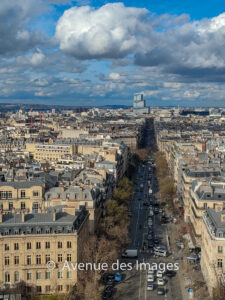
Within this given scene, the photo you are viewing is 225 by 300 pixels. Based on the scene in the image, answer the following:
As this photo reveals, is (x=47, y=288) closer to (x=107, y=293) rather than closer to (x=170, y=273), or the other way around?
(x=107, y=293)

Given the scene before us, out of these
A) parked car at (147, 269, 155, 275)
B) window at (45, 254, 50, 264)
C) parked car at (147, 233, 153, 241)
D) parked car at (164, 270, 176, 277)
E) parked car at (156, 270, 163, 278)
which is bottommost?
parked car at (164, 270, 176, 277)

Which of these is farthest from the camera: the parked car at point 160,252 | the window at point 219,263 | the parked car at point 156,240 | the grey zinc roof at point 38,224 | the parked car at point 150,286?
the parked car at point 156,240

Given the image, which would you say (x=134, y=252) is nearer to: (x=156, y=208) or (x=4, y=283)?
(x=4, y=283)

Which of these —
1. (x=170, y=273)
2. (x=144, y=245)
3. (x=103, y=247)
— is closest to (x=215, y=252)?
(x=170, y=273)

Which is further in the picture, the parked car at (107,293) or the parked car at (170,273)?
the parked car at (170,273)

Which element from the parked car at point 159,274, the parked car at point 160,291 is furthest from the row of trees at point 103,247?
the parked car at point 160,291

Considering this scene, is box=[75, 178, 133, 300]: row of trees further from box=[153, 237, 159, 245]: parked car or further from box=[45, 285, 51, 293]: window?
box=[153, 237, 159, 245]: parked car

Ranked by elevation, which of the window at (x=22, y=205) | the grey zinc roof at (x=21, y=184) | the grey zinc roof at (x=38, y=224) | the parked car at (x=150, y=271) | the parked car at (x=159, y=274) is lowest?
the parked car at (x=159, y=274)

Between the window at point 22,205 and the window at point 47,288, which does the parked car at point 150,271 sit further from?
the window at point 22,205

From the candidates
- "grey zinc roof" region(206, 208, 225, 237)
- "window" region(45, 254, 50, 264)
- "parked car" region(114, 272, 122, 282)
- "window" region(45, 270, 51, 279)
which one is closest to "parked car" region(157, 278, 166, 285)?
"parked car" region(114, 272, 122, 282)
